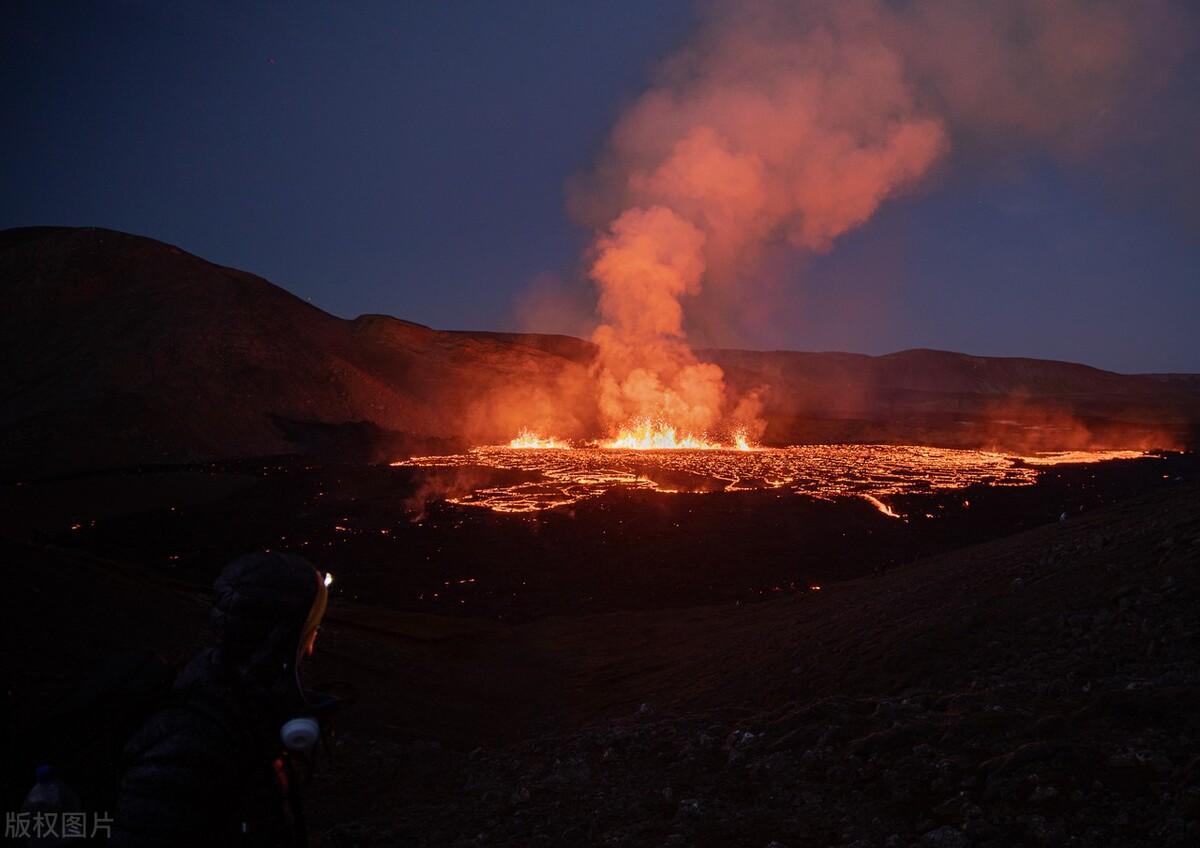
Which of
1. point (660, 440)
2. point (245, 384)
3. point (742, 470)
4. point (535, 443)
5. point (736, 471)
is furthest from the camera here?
point (660, 440)

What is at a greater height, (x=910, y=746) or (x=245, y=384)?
(x=245, y=384)

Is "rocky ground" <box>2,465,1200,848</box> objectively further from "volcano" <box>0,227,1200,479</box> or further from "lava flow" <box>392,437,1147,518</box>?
"volcano" <box>0,227,1200,479</box>

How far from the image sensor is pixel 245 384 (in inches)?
2297

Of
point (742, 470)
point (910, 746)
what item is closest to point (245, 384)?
point (742, 470)

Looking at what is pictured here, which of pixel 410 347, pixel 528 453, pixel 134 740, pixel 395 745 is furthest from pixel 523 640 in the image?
pixel 410 347

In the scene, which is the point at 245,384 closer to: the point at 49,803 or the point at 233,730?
the point at 49,803

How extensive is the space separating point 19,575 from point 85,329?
6050 cm

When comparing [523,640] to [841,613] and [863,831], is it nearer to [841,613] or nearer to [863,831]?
[841,613]

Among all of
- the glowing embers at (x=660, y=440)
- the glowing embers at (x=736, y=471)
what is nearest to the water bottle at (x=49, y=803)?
the glowing embers at (x=736, y=471)

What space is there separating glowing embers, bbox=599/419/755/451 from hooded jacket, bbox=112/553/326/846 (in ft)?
186

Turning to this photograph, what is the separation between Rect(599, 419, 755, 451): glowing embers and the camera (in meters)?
60.6

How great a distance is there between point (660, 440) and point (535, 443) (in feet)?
35.2

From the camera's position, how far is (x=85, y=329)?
198 ft

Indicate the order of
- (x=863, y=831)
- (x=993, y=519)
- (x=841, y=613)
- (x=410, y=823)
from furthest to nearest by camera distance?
(x=993, y=519)
(x=841, y=613)
(x=410, y=823)
(x=863, y=831)
